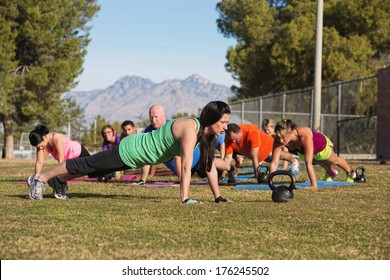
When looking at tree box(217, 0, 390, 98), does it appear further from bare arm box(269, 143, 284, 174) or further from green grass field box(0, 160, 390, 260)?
green grass field box(0, 160, 390, 260)

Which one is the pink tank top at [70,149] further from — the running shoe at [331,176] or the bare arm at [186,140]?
the running shoe at [331,176]

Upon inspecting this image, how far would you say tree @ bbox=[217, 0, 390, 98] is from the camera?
41406 millimetres

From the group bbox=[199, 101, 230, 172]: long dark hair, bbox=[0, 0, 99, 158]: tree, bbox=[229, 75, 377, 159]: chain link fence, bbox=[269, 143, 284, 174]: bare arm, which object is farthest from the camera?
bbox=[0, 0, 99, 158]: tree

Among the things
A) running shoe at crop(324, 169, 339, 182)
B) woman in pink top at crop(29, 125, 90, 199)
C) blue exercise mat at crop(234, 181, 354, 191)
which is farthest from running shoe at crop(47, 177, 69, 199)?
running shoe at crop(324, 169, 339, 182)

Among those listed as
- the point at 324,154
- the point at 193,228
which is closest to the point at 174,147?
the point at 193,228

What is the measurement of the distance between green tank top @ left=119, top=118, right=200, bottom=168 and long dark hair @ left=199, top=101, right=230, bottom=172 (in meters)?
0.21

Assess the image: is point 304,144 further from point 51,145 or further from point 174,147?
point 51,145

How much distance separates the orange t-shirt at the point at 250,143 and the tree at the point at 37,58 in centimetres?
2559

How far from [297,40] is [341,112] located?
54.5 ft

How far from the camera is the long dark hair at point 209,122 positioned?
8.15m

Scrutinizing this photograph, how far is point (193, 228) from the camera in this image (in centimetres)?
630

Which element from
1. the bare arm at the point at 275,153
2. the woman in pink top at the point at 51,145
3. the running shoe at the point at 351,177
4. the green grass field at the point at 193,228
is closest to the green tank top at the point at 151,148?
the green grass field at the point at 193,228

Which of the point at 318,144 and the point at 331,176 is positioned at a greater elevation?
the point at 318,144

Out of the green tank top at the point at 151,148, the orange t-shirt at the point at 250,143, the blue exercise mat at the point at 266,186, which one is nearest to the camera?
the green tank top at the point at 151,148
